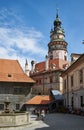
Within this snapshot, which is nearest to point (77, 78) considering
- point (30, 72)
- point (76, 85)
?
point (76, 85)

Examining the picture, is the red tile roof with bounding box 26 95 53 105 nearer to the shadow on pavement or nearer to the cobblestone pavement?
the shadow on pavement

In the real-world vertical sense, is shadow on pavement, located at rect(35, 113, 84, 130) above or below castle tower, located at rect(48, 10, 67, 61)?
below

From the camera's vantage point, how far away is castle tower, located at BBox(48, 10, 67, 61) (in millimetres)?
78688

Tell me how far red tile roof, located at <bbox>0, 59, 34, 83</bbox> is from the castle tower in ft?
93.1

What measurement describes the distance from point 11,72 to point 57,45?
35303 millimetres

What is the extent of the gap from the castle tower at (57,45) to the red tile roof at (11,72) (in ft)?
93.1

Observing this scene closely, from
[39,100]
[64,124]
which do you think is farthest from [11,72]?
[64,124]

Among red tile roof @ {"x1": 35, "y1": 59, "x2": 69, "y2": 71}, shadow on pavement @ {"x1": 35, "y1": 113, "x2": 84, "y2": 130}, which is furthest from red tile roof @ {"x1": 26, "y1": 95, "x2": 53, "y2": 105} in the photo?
red tile roof @ {"x1": 35, "y1": 59, "x2": 69, "y2": 71}

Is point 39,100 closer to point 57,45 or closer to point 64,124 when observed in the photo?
point 64,124

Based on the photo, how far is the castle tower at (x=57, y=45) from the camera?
7869cm

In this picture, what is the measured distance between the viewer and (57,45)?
263 ft

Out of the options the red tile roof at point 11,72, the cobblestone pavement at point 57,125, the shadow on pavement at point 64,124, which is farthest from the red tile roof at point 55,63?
the cobblestone pavement at point 57,125

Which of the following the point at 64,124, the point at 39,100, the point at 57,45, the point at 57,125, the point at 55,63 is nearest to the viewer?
the point at 57,125

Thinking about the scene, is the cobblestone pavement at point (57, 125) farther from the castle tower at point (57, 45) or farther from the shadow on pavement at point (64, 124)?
the castle tower at point (57, 45)
